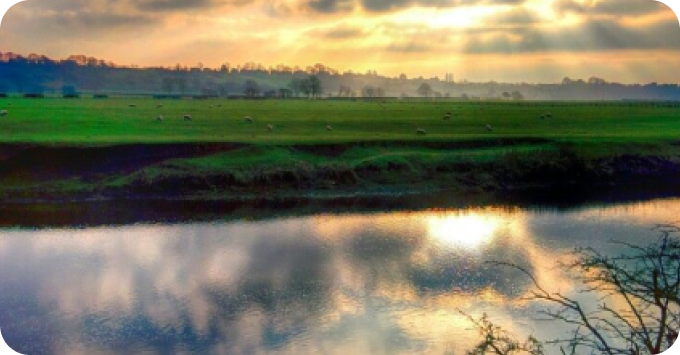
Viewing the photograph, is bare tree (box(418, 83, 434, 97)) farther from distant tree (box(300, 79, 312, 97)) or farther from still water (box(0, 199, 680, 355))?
still water (box(0, 199, 680, 355))

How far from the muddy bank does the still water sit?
4793 millimetres

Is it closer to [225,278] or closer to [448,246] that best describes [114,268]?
[225,278]

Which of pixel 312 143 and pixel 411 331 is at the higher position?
pixel 312 143

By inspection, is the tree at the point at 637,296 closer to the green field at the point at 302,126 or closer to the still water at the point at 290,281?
the still water at the point at 290,281

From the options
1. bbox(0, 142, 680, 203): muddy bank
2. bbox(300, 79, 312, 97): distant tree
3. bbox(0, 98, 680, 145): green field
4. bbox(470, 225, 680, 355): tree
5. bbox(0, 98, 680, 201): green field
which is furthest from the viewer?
bbox(300, 79, 312, 97): distant tree

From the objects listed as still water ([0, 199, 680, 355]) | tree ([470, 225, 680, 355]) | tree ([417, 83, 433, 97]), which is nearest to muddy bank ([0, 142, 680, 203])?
still water ([0, 199, 680, 355])

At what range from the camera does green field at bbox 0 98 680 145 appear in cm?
3494

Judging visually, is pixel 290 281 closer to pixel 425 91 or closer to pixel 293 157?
pixel 293 157

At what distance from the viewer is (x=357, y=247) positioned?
2102 cm

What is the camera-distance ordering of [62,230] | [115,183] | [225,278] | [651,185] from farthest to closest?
1. [651,185]
2. [115,183]
3. [62,230]
4. [225,278]

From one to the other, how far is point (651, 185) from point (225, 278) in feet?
79.8

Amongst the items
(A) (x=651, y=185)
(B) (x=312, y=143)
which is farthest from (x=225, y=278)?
(A) (x=651, y=185)

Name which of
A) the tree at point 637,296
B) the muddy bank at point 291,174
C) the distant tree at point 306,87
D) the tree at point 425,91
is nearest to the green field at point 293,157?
the muddy bank at point 291,174

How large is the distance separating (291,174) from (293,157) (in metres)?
1.32
